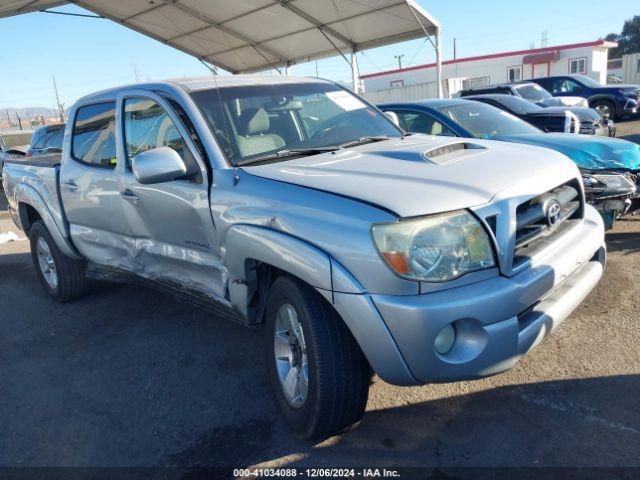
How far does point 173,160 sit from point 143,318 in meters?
2.28

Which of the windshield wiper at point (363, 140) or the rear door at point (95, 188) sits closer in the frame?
the windshield wiper at point (363, 140)

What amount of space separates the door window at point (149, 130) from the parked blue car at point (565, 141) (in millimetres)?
3580

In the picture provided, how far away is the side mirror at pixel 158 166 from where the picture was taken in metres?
3.00

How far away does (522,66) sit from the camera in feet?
116

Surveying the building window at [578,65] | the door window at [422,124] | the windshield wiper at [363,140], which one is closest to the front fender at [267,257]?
the windshield wiper at [363,140]

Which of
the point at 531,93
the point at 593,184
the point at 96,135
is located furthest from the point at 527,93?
the point at 96,135

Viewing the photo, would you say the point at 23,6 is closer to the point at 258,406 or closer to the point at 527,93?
the point at 527,93

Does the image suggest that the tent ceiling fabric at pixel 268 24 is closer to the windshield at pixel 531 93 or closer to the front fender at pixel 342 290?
the windshield at pixel 531 93

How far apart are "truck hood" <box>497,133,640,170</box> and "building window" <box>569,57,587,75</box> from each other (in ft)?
108

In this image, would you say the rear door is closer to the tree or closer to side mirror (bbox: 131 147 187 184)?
side mirror (bbox: 131 147 187 184)

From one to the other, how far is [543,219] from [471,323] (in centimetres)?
85

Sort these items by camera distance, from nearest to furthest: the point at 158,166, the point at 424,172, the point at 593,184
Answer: the point at 424,172 < the point at 158,166 < the point at 593,184

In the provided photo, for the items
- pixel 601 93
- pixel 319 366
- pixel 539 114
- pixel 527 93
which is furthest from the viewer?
pixel 601 93

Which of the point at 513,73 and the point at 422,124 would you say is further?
the point at 513,73
